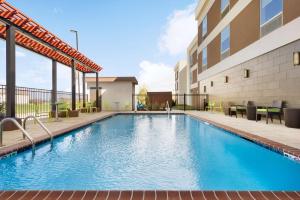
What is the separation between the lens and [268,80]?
10.9 metres

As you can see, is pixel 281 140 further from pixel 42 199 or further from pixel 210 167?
pixel 42 199

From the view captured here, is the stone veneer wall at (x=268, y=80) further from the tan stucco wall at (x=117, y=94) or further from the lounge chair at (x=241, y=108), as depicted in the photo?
the tan stucco wall at (x=117, y=94)

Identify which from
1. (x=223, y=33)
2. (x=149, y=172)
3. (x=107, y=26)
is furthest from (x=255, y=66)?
(x=107, y=26)

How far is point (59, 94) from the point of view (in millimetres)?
16188

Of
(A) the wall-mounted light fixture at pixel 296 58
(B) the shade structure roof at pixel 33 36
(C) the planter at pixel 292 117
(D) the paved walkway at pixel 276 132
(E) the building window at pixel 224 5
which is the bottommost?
(D) the paved walkway at pixel 276 132

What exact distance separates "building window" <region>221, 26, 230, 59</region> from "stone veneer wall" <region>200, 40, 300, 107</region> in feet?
4.63

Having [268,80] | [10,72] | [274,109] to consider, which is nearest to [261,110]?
[274,109]

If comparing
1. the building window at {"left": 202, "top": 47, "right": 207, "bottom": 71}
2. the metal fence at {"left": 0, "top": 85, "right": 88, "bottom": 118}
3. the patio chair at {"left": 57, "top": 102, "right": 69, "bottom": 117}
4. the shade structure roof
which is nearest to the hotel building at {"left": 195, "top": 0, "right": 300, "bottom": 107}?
the building window at {"left": 202, "top": 47, "right": 207, "bottom": 71}

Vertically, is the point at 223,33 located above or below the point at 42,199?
above

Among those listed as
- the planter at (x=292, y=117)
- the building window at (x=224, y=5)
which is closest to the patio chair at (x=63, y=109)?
the planter at (x=292, y=117)

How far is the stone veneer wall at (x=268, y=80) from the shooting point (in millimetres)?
9031

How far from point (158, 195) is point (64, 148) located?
4178 mm

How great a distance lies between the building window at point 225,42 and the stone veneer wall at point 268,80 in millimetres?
1412

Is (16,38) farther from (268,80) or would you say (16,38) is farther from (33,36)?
(268,80)
